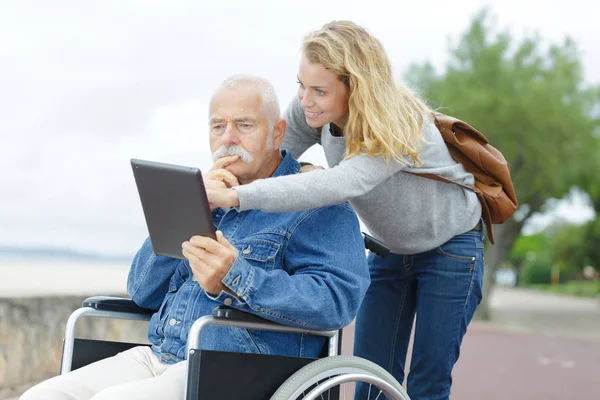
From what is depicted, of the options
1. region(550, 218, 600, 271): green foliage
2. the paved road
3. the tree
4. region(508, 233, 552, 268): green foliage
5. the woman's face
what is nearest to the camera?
the woman's face

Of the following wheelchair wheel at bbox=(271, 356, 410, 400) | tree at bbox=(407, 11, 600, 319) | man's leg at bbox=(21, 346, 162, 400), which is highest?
tree at bbox=(407, 11, 600, 319)

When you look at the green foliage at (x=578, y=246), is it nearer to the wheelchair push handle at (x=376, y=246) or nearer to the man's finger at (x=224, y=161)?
the wheelchair push handle at (x=376, y=246)

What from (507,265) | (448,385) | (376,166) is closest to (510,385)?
(448,385)

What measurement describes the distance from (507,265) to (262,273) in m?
65.3

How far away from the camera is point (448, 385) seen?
3.08m

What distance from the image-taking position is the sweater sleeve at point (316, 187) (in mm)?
2391

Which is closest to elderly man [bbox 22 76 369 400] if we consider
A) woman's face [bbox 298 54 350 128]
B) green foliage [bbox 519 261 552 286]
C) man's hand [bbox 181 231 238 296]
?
man's hand [bbox 181 231 238 296]

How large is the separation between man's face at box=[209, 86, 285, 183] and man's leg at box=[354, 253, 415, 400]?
2.30ft

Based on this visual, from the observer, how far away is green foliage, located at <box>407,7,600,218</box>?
18.3 meters

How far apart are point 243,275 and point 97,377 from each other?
0.60 metres

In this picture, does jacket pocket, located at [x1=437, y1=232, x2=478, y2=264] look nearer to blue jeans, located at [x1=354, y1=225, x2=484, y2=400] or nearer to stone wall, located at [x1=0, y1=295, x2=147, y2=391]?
blue jeans, located at [x1=354, y1=225, x2=484, y2=400]

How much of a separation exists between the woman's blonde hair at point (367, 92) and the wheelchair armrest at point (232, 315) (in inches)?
23.4

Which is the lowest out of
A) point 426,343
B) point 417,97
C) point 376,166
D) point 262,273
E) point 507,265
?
point 507,265

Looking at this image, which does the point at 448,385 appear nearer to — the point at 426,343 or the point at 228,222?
the point at 426,343
